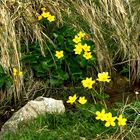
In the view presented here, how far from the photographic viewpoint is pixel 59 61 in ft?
12.0

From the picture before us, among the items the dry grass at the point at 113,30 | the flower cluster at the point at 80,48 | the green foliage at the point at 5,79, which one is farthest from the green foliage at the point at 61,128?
the dry grass at the point at 113,30

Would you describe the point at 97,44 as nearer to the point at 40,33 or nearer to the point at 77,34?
the point at 77,34

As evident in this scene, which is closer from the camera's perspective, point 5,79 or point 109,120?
point 109,120

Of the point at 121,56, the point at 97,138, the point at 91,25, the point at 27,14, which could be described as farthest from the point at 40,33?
the point at 97,138

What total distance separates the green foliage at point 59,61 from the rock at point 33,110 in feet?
1.16

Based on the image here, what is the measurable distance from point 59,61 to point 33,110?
55 centimetres

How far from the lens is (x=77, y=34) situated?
3.70 m

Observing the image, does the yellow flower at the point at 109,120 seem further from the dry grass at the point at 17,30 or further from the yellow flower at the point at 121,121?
the dry grass at the point at 17,30

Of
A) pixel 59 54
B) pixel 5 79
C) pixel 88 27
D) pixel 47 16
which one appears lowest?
pixel 5 79

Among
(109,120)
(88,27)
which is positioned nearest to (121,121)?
(109,120)

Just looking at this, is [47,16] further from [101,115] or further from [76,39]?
[101,115]

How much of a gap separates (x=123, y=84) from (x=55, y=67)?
0.57m

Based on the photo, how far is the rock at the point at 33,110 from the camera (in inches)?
125

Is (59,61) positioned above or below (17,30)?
below
